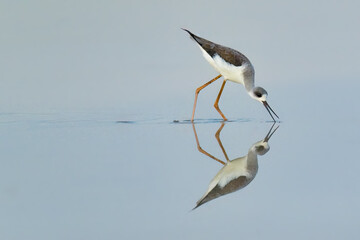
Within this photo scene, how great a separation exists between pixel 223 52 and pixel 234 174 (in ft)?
9.57

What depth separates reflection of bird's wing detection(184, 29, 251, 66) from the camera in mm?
7027

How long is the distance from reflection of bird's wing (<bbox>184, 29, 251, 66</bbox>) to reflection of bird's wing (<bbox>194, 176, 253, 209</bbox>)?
293cm

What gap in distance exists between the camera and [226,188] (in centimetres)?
403

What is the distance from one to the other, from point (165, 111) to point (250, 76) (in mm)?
993

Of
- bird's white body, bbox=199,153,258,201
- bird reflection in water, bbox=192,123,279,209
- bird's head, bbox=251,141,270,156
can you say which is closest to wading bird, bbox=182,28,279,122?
bird's head, bbox=251,141,270,156

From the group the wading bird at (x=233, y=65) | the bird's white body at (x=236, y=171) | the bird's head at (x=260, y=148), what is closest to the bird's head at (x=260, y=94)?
the wading bird at (x=233, y=65)

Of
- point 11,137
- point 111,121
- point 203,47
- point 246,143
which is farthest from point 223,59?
point 11,137

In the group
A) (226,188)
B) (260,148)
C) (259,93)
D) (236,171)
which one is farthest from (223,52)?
(226,188)

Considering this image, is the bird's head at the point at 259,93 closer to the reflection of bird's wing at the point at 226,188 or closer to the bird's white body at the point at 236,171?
the bird's white body at the point at 236,171

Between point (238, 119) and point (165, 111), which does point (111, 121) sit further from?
point (238, 119)

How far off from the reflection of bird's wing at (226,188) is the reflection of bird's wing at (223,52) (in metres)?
2.93

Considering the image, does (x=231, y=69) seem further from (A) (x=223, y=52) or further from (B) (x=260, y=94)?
(B) (x=260, y=94)

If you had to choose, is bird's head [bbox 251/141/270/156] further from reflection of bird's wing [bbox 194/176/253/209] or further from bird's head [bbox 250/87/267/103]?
bird's head [bbox 250/87/267/103]

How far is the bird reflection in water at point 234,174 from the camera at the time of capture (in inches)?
153
